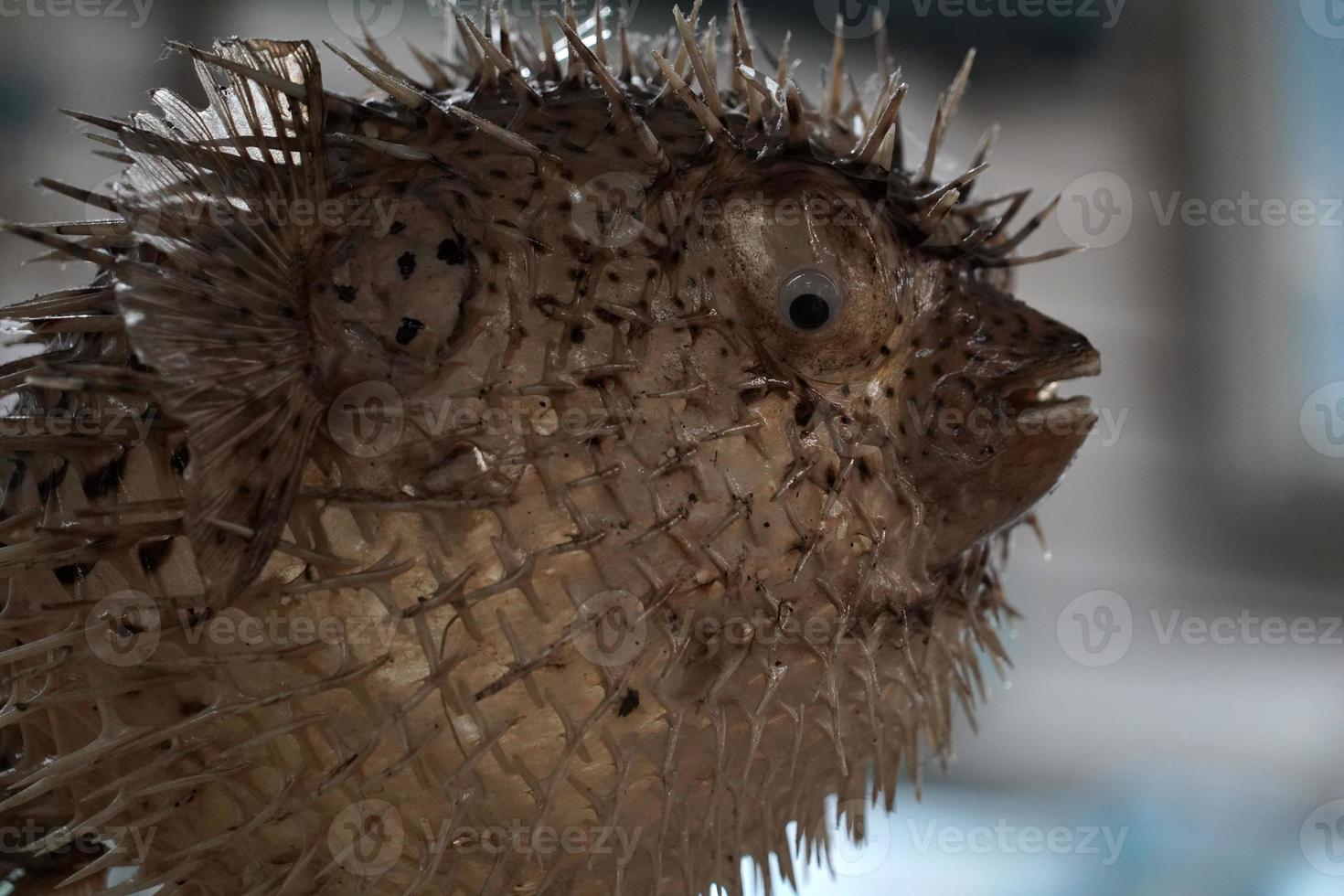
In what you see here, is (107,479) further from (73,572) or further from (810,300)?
(810,300)

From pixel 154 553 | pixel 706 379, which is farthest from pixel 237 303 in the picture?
pixel 706 379

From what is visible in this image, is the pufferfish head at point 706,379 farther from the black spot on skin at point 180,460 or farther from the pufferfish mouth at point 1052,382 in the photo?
the black spot on skin at point 180,460

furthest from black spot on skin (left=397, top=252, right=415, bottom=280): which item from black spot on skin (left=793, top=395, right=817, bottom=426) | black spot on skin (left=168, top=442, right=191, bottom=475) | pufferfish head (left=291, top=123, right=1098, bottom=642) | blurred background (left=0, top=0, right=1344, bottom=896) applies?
blurred background (left=0, top=0, right=1344, bottom=896)

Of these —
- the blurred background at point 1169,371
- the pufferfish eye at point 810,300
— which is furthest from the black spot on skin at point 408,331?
the blurred background at point 1169,371

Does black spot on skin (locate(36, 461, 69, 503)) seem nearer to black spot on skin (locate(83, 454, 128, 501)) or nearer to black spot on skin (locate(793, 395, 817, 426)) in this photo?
black spot on skin (locate(83, 454, 128, 501))

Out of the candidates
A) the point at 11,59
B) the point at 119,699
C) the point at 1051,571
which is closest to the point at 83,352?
the point at 119,699

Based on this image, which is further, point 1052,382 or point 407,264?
point 1052,382
